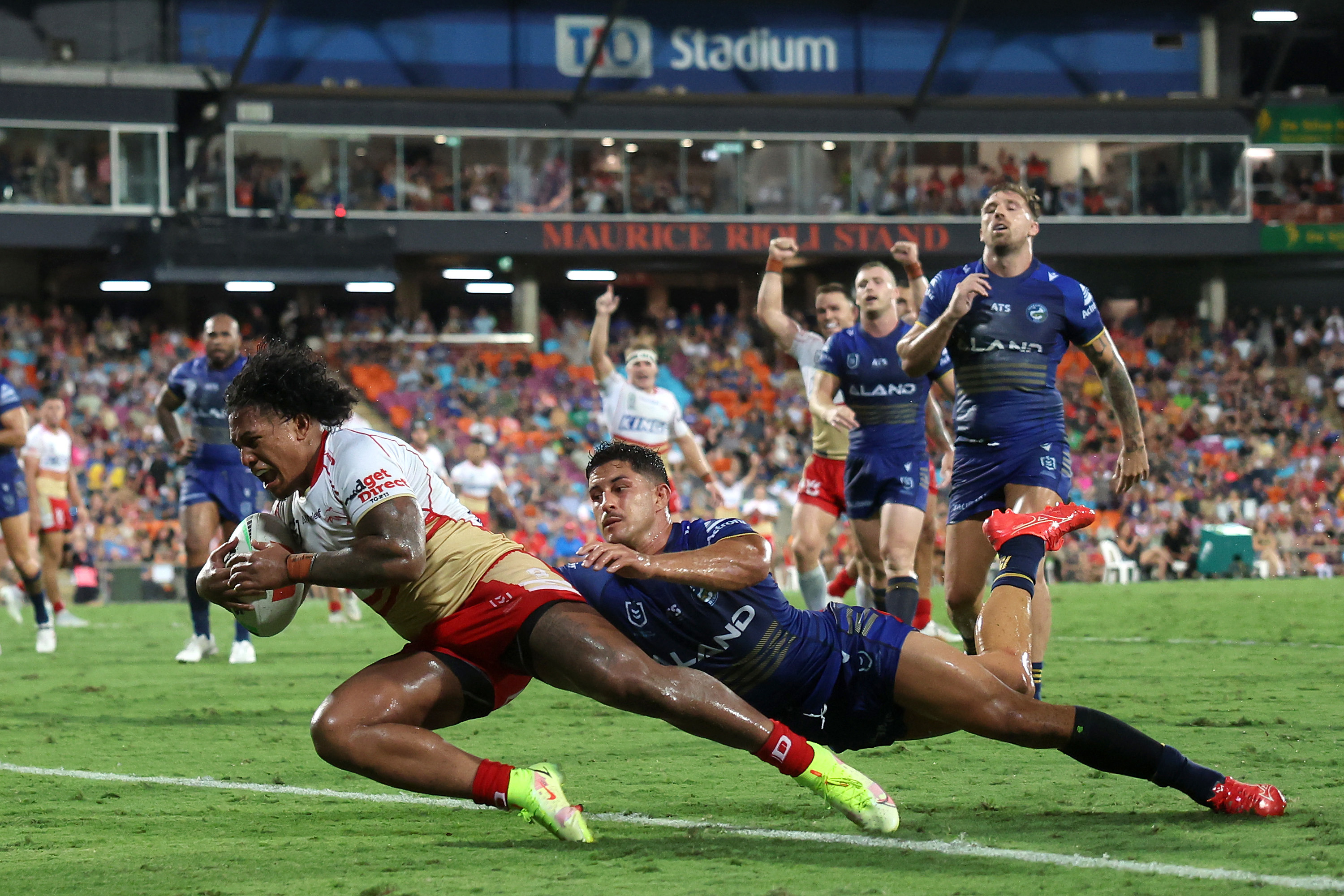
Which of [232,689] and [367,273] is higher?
[367,273]

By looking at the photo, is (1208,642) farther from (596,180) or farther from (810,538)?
(596,180)

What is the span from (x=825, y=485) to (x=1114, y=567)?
14.6 m

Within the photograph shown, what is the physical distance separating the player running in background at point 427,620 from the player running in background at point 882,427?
469cm

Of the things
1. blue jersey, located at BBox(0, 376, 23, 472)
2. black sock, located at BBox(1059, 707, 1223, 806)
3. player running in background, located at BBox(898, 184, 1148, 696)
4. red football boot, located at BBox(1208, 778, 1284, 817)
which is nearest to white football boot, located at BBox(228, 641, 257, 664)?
blue jersey, located at BBox(0, 376, 23, 472)

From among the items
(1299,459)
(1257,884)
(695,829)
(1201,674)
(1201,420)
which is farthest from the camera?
(1201,420)

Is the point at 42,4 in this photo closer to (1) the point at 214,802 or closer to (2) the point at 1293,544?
(2) the point at 1293,544

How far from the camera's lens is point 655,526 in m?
4.99

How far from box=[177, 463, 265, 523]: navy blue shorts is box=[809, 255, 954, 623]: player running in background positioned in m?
4.30

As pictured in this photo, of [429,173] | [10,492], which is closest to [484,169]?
[429,173]

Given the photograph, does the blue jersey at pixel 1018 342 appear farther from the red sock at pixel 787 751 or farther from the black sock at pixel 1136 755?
the red sock at pixel 787 751

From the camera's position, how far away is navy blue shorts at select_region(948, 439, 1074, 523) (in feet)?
22.7

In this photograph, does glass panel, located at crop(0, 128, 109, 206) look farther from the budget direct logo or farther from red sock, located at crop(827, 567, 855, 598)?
red sock, located at crop(827, 567, 855, 598)

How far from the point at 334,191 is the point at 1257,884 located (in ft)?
110

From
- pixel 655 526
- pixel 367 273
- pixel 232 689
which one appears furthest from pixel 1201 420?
pixel 655 526
